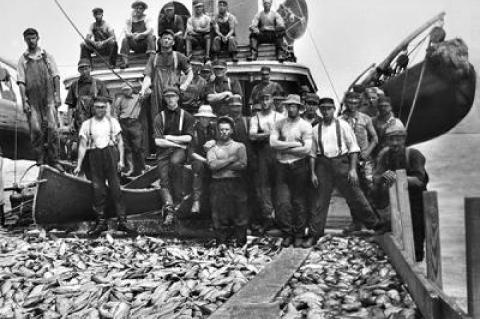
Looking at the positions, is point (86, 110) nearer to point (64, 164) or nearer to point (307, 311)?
point (64, 164)

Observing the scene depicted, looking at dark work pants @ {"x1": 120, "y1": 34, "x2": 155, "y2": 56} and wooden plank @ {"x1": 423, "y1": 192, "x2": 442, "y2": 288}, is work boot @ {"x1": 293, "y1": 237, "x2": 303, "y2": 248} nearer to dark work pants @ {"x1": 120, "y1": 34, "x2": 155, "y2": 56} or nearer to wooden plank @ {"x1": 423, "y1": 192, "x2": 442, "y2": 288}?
wooden plank @ {"x1": 423, "y1": 192, "x2": 442, "y2": 288}

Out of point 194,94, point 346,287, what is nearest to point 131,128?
point 194,94

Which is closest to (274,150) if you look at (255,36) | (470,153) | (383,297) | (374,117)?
(374,117)

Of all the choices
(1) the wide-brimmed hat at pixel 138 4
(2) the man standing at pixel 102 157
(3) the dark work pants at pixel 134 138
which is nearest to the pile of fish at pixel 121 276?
(2) the man standing at pixel 102 157

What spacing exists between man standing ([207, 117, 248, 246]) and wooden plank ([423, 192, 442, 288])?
330 cm

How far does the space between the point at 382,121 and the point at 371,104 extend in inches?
35.6

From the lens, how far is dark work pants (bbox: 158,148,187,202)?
8.80m

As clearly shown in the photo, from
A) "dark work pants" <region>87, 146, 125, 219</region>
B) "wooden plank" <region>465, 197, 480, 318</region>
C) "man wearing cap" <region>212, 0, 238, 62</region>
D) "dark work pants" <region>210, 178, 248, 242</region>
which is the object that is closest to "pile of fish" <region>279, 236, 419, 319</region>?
"dark work pants" <region>210, 178, 248, 242</region>

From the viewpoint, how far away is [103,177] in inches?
357

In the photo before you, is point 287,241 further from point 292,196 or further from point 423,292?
point 423,292

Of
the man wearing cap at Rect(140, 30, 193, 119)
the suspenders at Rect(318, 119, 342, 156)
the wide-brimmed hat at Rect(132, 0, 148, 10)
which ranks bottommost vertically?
the suspenders at Rect(318, 119, 342, 156)

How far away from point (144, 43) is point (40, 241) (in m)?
4.94

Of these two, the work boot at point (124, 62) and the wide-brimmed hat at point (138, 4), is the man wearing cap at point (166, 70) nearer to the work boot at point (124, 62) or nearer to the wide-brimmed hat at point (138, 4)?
the wide-brimmed hat at point (138, 4)

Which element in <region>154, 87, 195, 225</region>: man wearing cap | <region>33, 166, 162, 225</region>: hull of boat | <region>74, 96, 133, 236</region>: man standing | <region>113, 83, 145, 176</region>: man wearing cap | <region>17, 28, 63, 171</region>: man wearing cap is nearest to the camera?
<region>154, 87, 195, 225</region>: man wearing cap
